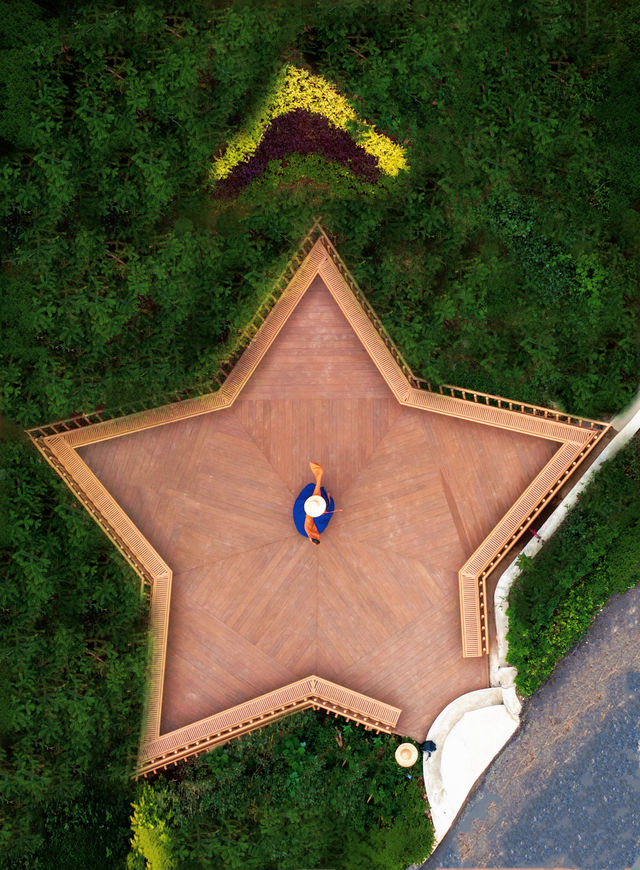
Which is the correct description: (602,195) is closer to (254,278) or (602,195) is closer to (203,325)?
(254,278)

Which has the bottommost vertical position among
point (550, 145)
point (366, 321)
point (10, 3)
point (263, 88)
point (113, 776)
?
point (113, 776)

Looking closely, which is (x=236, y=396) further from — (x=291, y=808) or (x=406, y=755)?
(x=291, y=808)

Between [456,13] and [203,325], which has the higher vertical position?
[456,13]

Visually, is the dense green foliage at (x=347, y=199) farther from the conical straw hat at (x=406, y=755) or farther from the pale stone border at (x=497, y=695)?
the conical straw hat at (x=406, y=755)

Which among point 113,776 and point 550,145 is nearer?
point 113,776

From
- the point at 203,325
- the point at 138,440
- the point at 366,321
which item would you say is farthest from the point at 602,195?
the point at 138,440
